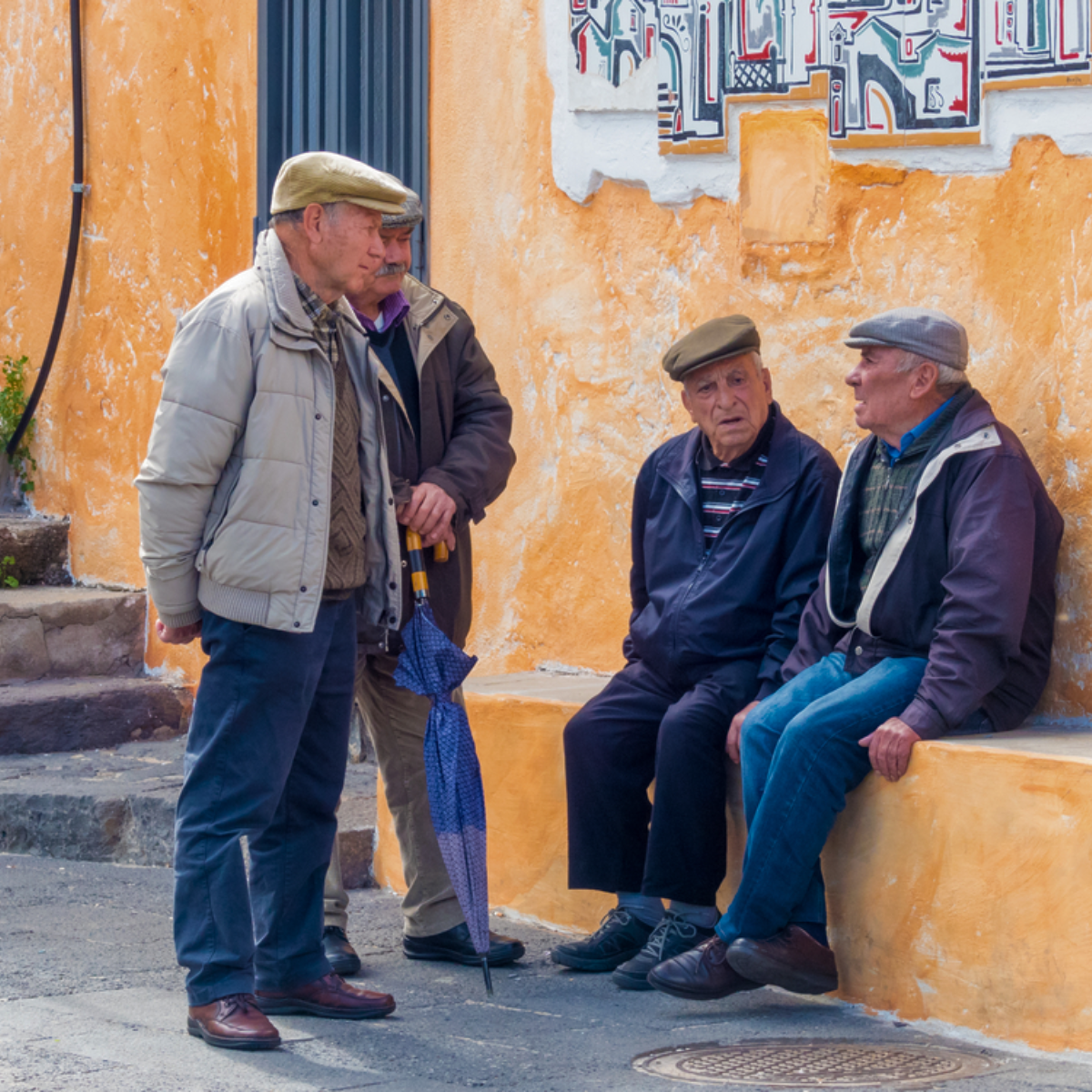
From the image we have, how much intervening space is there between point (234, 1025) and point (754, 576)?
1.54m

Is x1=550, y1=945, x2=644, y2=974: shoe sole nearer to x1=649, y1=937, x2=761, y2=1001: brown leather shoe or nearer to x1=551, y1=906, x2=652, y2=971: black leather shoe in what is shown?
x1=551, y1=906, x2=652, y2=971: black leather shoe

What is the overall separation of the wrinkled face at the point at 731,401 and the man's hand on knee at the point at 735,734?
637 mm

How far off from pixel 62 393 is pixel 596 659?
2968mm

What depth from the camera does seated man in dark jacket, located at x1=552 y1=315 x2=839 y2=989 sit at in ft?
13.0

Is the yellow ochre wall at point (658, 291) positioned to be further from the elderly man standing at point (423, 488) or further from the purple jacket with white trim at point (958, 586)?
the elderly man standing at point (423, 488)

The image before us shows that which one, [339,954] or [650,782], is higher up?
[650,782]

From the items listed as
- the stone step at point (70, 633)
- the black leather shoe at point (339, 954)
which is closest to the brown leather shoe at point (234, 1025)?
the black leather shoe at point (339, 954)

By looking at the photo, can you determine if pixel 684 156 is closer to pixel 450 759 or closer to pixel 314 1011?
pixel 450 759

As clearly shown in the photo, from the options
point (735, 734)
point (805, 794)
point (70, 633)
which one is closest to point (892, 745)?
point (805, 794)

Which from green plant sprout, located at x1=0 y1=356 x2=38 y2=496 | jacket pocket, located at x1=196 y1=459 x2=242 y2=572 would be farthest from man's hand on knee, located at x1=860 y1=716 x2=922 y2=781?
green plant sprout, located at x1=0 y1=356 x2=38 y2=496

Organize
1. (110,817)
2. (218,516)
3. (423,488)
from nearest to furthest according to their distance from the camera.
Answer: (218,516) < (423,488) < (110,817)

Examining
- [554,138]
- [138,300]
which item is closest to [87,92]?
[138,300]

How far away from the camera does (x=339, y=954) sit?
4.04 m

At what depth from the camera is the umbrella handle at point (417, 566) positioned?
3891mm
